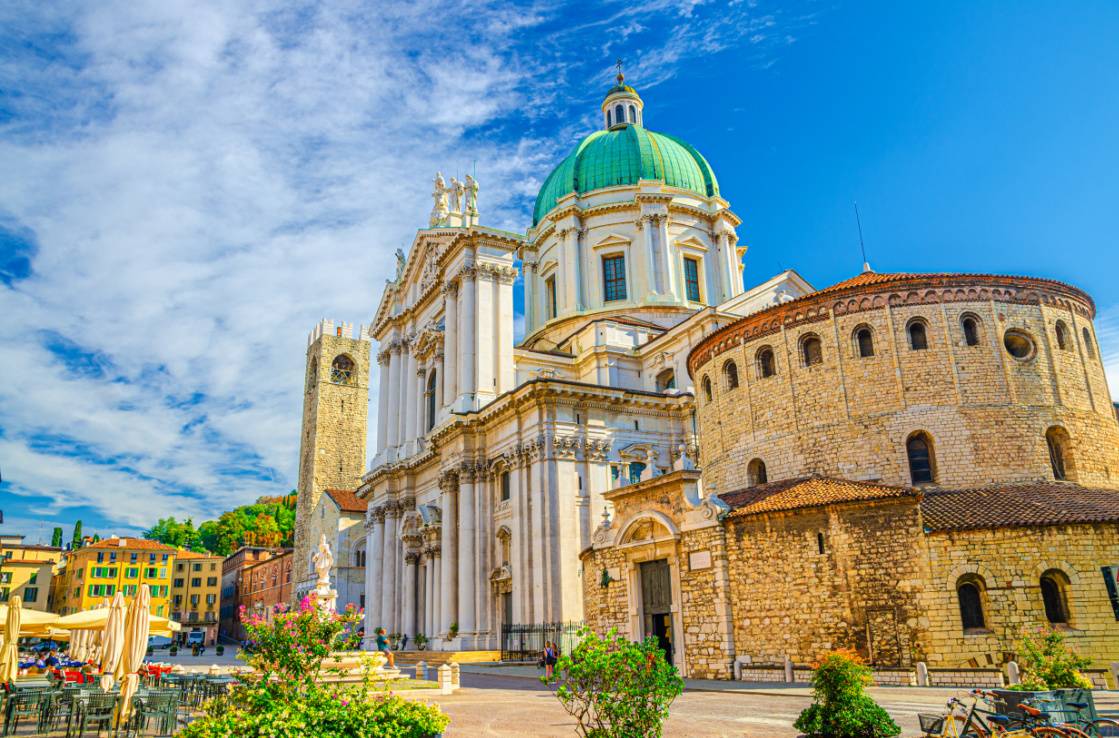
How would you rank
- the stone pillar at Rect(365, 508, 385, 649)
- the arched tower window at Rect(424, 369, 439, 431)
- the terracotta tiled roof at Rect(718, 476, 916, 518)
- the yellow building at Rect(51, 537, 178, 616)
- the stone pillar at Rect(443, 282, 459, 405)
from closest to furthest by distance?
the terracotta tiled roof at Rect(718, 476, 916, 518) < the stone pillar at Rect(443, 282, 459, 405) < the arched tower window at Rect(424, 369, 439, 431) < the stone pillar at Rect(365, 508, 385, 649) < the yellow building at Rect(51, 537, 178, 616)

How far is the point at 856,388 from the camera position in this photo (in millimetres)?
24922

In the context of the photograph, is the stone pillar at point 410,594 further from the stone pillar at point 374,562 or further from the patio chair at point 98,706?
the patio chair at point 98,706

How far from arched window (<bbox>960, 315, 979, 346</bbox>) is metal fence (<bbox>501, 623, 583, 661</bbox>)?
1720 cm

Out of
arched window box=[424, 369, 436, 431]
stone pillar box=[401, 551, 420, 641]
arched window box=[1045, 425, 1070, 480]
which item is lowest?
stone pillar box=[401, 551, 420, 641]

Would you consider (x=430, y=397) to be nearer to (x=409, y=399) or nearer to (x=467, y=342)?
(x=409, y=399)

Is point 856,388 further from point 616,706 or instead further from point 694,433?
point 616,706

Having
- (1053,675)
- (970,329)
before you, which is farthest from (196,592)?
(1053,675)

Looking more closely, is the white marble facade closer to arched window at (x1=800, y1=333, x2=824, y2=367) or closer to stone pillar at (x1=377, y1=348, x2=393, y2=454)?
stone pillar at (x1=377, y1=348, x2=393, y2=454)

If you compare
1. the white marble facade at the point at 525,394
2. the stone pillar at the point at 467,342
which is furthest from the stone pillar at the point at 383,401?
the stone pillar at the point at 467,342

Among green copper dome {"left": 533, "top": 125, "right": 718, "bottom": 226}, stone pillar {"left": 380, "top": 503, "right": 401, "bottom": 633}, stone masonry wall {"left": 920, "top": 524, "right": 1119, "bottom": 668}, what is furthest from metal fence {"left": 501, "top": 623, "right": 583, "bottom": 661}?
green copper dome {"left": 533, "top": 125, "right": 718, "bottom": 226}

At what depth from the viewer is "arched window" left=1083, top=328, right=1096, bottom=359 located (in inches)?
1015

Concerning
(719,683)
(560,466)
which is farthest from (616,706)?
(560,466)

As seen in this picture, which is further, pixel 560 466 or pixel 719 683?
pixel 560 466

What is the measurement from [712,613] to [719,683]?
6.36 feet
